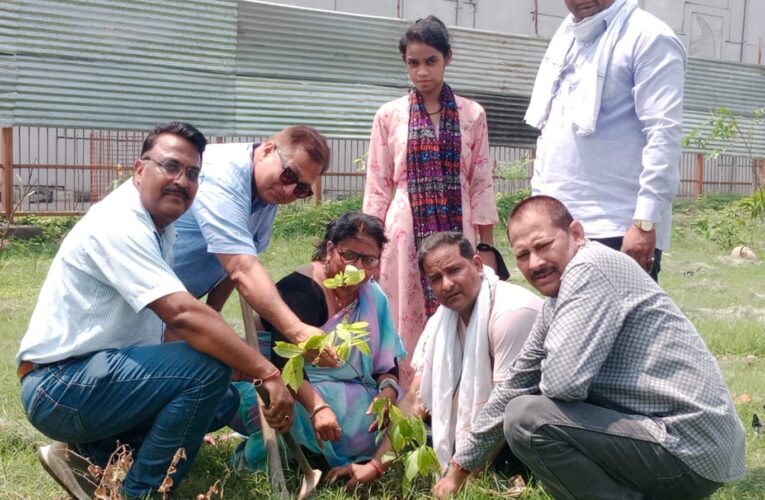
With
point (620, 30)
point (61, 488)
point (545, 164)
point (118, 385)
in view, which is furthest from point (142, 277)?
point (620, 30)

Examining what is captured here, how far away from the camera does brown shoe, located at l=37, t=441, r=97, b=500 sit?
3.53m

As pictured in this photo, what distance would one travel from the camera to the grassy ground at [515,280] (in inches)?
148

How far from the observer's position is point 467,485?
3.57 metres

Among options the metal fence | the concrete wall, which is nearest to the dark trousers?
the metal fence

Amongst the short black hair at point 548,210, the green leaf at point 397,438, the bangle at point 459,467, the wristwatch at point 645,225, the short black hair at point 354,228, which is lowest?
the bangle at point 459,467

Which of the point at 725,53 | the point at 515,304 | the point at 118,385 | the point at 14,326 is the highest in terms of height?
the point at 725,53

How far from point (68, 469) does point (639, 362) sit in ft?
6.76

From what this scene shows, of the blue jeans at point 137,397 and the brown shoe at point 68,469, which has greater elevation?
the blue jeans at point 137,397

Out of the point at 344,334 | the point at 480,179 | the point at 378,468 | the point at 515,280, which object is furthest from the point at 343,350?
the point at 515,280

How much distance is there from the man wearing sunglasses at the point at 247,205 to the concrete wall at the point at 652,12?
1362 cm

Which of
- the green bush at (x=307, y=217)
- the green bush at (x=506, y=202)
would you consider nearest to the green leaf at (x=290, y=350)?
the green bush at (x=307, y=217)

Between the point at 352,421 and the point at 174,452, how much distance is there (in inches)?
33.9

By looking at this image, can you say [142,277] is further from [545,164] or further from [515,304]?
[545,164]

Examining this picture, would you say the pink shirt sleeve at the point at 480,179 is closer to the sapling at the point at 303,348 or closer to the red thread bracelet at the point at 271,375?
the sapling at the point at 303,348
